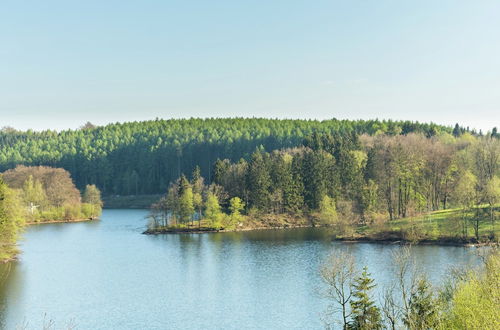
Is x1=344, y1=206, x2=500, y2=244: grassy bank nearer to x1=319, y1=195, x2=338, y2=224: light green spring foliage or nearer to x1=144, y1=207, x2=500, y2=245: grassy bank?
x1=144, y1=207, x2=500, y2=245: grassy bank

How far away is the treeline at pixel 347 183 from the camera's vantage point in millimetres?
127000

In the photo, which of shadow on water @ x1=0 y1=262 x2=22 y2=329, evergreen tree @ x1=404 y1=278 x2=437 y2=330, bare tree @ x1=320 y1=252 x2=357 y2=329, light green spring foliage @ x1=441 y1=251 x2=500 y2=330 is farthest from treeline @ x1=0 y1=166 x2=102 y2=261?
light green spring foliage @ x1=441 y1=251 x2=500 y2=330

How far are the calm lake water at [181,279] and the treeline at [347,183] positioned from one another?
581 inches

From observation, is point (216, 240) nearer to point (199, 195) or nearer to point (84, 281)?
point (199, 195)

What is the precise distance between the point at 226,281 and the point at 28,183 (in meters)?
111

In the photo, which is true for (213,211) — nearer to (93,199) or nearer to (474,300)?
(93,199)

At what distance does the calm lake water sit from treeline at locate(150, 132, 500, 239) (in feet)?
48.4

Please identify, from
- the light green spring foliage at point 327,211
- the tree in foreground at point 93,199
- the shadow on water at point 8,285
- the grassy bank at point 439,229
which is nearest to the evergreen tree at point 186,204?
the light green spring foliage at point 327,211

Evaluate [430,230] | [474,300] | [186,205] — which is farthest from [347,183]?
[474,300]

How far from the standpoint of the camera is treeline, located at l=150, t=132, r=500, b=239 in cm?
12700

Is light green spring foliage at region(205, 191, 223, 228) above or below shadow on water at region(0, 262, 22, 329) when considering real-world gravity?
above

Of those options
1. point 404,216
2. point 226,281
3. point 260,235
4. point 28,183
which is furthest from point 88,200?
point 226,281

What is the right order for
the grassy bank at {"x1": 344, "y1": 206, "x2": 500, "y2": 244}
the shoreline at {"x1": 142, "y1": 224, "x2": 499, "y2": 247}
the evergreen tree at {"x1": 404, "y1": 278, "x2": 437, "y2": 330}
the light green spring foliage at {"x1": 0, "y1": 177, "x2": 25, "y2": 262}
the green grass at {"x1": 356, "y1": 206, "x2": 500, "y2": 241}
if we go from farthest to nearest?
the green grass at {"x1": 356, "y1": 206, "x2": 500, "y2": 241} < the grassy bank at {"x1": 344, "y1": 206, "x2": 500, "y2": 244} < the shoreline at {"x1": 142, "y1": 224, "x2": 499, "y2": 247} < the light green spring foliage at {"x1": 0, "y1": 177, "x2": 25, "y2": 262} < the evergreen tree at {"x1": 404, "y1": 278, "x2": 437, "y2": 330}

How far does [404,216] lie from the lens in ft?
403
